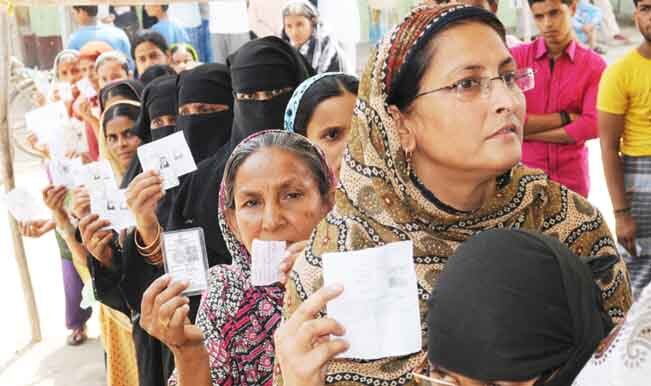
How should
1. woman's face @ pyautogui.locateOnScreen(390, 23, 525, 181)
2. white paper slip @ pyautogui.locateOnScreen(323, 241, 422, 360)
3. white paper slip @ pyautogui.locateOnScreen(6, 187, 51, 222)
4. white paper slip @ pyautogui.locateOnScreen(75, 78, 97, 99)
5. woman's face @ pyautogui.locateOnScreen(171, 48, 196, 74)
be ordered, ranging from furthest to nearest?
woman's face @ pyautogui.locateOnScreen(171, 48, 196, 74), white paper slip @ pyautogui.locateOnScreen(75, 78, 97, 99), white paper slip @ pyautogui.locateOnScreen(6, 187, 51, 222), woman's face @ pyautogui.locateOnScreen(390, 23, 525, 181), white paper slip @ pyautogui.locateOnScreen(323, 241, 422, 360)

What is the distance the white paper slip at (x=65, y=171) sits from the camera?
11.3 feet

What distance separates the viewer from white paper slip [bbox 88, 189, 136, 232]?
10.4 ft

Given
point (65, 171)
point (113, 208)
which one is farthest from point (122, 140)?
point (113, 208)

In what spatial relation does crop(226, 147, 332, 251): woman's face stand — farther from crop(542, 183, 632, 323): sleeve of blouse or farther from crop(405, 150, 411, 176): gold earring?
crop(542, 183, 632, 323): sleeve of blouse

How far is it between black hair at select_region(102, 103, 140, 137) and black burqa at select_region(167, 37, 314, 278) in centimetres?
97

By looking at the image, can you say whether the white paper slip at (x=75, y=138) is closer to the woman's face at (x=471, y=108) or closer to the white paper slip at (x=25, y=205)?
the white paper slip at (x=25, y=205)

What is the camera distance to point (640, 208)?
12.3ft

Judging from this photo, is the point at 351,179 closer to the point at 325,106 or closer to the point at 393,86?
the point at 393,86

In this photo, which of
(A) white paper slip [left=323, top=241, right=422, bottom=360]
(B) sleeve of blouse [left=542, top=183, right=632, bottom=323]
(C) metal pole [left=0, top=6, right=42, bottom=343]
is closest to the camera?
(A) white paper slip [left=323, top=241, right=422, bottom=360]

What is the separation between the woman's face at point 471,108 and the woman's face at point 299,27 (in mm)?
4476

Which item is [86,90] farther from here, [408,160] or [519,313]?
[519,313]

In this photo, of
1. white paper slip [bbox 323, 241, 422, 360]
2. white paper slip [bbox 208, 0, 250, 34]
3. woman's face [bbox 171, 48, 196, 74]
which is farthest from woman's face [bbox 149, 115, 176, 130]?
woman's face [bbox 171, 48, 196, 74]

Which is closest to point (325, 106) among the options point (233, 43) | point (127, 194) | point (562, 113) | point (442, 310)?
point (127, 194)

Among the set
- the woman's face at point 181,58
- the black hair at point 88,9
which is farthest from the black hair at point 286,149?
the black hair at point 88,9
